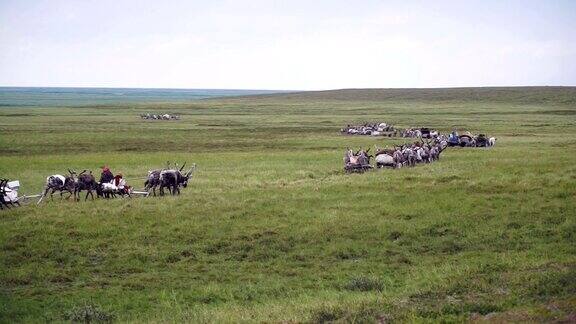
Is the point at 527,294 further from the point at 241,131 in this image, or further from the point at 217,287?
the point at 241,131

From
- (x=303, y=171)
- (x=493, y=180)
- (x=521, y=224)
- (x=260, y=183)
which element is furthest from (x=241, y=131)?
(x=521, y=224)

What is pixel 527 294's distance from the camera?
40.4 ft

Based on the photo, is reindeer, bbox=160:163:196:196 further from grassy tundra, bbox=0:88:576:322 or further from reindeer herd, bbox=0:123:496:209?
grassy tundra, bbox=0:88:576:322

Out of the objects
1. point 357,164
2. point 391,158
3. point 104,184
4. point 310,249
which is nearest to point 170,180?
point 104,184

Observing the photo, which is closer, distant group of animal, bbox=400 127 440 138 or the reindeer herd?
the reindeer herd

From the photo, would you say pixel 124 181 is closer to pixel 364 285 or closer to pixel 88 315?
pixel 88 315

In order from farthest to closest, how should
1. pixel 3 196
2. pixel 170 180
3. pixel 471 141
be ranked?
1. pixel 471 141
2. pixel 170 180
3. pixel 3 196

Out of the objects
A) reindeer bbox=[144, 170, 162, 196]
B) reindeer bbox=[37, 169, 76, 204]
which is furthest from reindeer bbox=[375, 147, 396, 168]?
reindeer bbox=[37, 169, 76, 204]

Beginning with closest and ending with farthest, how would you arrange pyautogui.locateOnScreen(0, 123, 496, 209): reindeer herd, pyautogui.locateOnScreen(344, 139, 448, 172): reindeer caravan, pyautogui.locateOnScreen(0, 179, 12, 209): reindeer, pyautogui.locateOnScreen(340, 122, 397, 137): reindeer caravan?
pyautogui.locateOnScreen(0, 179, 12, 209): reindeer < pyautogui.locateOnScreen(0, 123, 496, 209): reindeer herd < pyautogui.locateOnScreen(344, 139, 448, 172): reindeer caravan < pyautogui.locateOnScreen(340, 122, 397, 137): reindeer caravan

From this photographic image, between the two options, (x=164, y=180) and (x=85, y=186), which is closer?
(x=85, y=186)

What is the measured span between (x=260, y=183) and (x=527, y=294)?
55.4 ft

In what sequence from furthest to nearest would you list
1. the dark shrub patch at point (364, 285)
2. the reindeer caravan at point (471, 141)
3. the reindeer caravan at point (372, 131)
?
the reindeer caravan at point (372, 131), the reindeer caravan at point (471, 141), the dark shrub patch at point (364, 285)

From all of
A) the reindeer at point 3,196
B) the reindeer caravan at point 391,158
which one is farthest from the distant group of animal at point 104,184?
the reindeer caravan at point 391,158

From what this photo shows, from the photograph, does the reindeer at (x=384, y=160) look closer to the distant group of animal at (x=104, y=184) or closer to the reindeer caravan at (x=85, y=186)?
the distant group of animal at (x=104, y=184)
